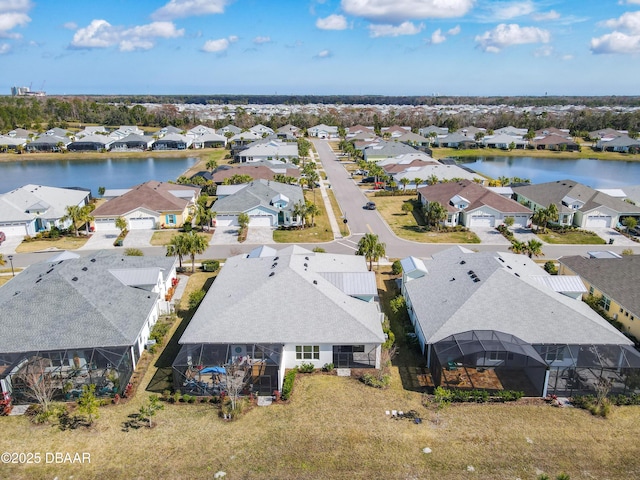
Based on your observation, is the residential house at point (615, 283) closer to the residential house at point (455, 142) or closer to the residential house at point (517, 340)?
the residential house at point (517, 340)

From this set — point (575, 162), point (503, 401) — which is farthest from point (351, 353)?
point (575, 162)

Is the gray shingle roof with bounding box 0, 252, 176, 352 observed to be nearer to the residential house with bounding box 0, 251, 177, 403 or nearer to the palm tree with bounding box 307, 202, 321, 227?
the residential house with bounding box 0, 251, 177, 403

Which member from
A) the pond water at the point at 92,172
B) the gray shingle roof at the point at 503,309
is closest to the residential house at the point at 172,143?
the pond water at the point at 92,172

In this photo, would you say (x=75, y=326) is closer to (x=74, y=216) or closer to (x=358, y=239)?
(x=74, y=216)

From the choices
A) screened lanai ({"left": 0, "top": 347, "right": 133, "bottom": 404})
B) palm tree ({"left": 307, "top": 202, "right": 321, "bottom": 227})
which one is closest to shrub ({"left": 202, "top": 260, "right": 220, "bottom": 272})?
palm tree ({"left": 307, "top": 202, "right": 321, "bottom": 227})

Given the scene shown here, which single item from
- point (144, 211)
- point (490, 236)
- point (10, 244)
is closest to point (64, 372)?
point (144, 211)

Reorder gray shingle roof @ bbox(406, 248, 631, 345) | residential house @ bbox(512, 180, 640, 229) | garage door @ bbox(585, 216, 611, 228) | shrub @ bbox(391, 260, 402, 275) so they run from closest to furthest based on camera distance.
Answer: gray shingle roof @ bbox(406, 248, 631, 345), shrub @ bbox(391, 260, 402, 275), residential house @ bbox(512, 180, 640, 229), garage door @ bbox(585, 216, 611, 228)
